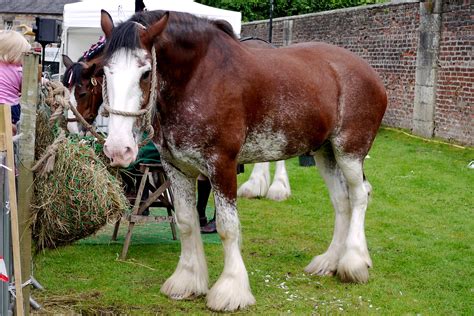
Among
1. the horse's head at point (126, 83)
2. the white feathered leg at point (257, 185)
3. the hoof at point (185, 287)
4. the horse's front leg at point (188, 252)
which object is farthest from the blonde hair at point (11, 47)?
the white feathered leg at point (257, 185)

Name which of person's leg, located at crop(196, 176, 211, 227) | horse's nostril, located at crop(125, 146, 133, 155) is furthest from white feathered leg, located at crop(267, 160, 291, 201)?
horse's nostril, located at crop(125, 146, 133, 155)

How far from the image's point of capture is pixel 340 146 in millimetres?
5574

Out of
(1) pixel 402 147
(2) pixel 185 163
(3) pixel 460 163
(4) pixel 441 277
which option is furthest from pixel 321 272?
(1) pixel 402 147

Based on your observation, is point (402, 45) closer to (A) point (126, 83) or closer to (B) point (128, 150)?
(A) point (126, 83)

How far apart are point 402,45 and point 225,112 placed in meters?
10.8

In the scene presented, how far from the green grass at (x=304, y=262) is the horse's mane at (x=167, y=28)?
4.90 feet

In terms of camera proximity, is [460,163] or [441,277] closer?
[441,277]

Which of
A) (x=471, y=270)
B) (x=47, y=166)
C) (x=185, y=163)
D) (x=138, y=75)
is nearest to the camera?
(x=47, y=166)

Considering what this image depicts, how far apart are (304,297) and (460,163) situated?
6.79m

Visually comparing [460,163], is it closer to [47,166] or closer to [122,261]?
[122,261]

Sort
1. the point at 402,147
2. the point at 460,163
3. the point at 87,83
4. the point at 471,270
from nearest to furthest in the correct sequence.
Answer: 1. the point at 471,270
2. the point at 87,83
3. the point at 460,163
4. the point at 402,147

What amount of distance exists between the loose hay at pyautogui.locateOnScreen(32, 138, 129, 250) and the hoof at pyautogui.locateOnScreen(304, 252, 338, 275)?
7.34ft

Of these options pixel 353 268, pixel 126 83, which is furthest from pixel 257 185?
pixel 126 83

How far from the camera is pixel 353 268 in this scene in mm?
5508
